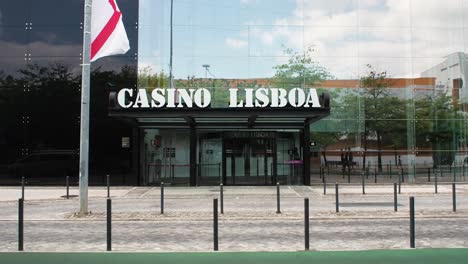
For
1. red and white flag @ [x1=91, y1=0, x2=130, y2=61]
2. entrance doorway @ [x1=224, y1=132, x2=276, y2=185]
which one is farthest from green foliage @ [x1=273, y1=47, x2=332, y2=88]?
red and white flag @ [x1=91, y1=0, x2=130, y2=61]

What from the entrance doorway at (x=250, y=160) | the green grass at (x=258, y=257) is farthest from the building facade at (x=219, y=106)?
the green grass at (x=258, y=257)

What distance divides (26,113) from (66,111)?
2222mm

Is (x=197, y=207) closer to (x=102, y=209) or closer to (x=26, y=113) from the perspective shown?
(x=102, y=209)

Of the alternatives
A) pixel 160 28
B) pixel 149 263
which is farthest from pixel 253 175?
pixel 149 263

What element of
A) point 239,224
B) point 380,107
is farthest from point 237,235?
point 380,107

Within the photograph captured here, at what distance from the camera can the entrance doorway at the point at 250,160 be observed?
28609mm

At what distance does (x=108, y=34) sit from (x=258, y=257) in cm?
956

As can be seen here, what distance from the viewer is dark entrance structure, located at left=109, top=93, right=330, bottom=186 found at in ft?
93.5

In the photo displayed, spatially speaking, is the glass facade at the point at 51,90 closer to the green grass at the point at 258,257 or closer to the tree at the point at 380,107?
the tree at the point at 380,107

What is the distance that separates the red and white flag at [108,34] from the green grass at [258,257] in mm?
7985

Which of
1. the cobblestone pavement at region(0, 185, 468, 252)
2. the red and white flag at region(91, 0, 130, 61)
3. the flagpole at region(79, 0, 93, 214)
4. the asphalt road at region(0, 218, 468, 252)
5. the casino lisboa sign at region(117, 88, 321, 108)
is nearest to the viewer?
the asphalt road at region(0, 218, 468, 252)

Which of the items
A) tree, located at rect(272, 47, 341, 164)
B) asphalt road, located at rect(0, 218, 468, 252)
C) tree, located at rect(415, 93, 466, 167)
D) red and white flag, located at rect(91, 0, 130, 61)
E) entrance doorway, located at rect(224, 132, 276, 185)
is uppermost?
tree, located at rect(272, 47, 341, 164)

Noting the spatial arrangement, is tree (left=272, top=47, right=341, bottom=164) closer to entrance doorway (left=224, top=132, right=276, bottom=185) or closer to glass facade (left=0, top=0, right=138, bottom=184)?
entrance doorway (left=224, top=132, right=276, bottom=185)

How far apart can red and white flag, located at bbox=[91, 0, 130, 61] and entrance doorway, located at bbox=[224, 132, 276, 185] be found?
1345 centimetres
